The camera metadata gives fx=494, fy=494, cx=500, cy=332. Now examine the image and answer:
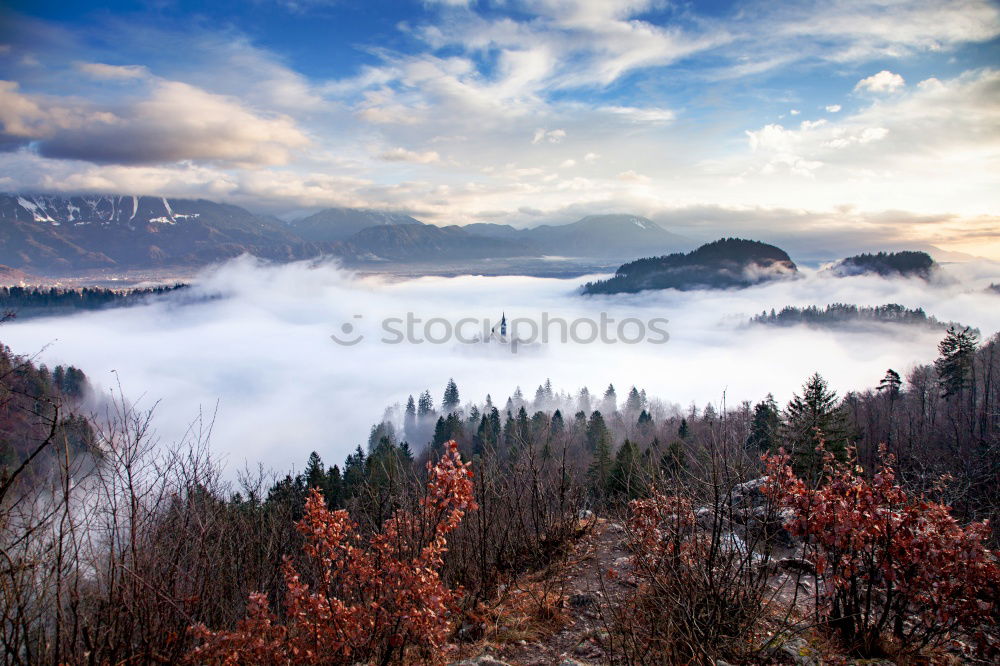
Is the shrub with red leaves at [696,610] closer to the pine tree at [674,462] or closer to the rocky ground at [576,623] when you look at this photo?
the rocky ground at [576,623]

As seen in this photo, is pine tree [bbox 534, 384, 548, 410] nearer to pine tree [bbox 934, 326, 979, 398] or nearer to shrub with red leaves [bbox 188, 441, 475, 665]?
pine tree [bbox 934, 326, 979, 398]

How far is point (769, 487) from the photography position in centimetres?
781

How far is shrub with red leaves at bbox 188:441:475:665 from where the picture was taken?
7004 mm

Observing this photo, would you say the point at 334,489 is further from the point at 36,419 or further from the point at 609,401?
the point at 609,401

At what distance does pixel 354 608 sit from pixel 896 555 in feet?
25.0

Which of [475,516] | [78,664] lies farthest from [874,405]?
[78,664]

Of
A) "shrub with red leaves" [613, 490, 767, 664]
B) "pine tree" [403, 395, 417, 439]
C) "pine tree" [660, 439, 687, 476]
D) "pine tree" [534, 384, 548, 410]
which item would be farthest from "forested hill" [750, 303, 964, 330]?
"shrub with red leaves" [613, 490, 767, 664]

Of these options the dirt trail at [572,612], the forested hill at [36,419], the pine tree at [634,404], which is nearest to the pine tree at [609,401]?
the pine tree at [634,404]

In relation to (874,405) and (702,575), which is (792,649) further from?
(874,405)

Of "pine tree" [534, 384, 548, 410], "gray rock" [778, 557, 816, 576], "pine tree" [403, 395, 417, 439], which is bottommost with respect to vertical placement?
"pine tree" [403, 395, 417, 439]

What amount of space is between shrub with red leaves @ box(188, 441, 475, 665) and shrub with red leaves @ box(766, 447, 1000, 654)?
199 inches

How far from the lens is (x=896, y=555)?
6648 mm

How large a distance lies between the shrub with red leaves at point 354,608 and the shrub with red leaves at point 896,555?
5.06 meters

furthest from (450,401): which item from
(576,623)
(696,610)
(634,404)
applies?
(696,610)
